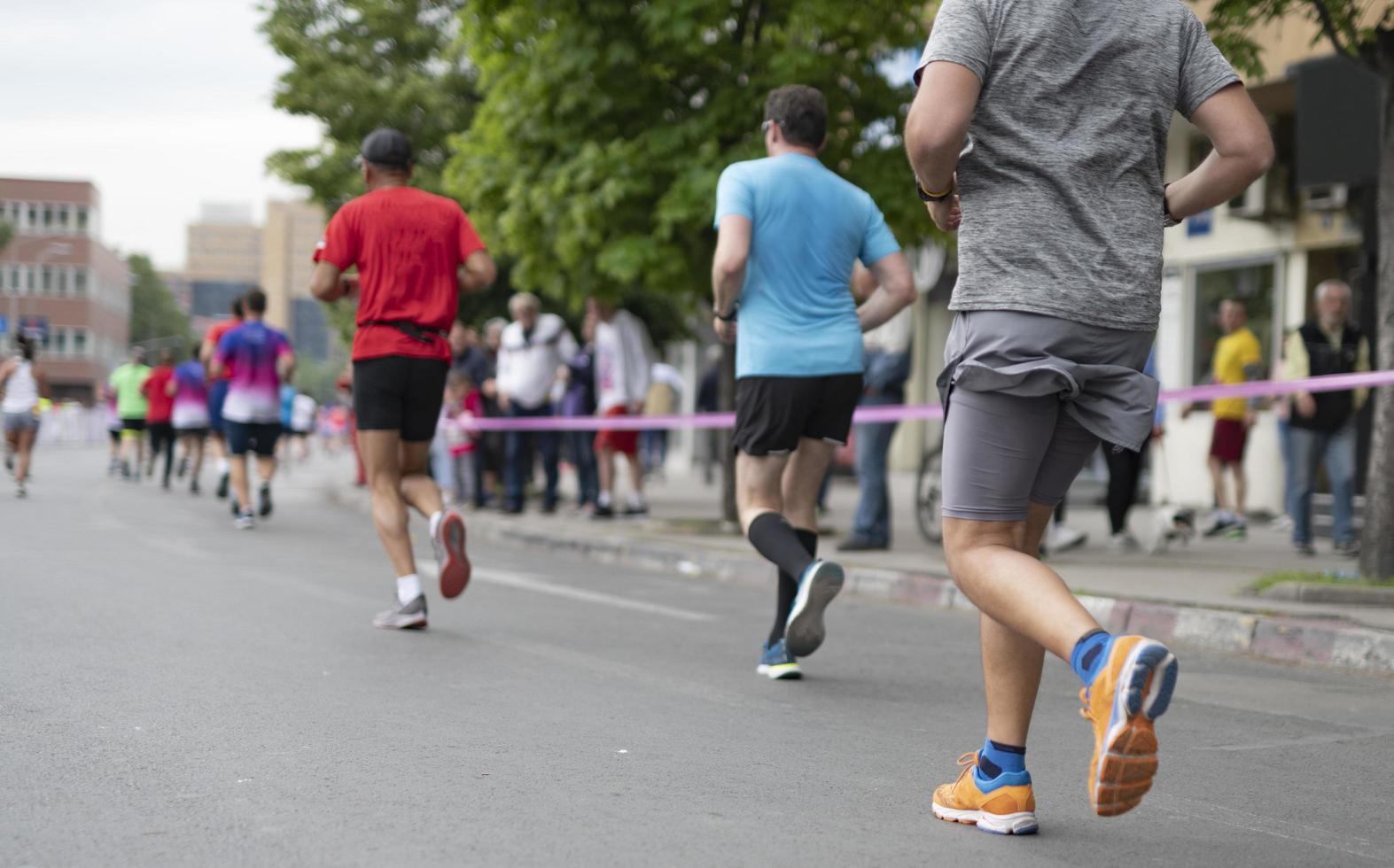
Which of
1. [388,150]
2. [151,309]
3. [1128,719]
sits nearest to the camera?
[1128,719]

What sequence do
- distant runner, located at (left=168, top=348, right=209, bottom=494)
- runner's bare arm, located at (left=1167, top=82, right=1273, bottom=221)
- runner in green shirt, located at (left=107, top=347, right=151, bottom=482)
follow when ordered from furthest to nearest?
runner in green shirt, located at (left=107, top=347, right=151, bottom=482), distant runner, located at (left=168, top=348, right=209, bottom=494), runner's bare arm, located at (left=1167, top=82, right=1273, bottom=221)

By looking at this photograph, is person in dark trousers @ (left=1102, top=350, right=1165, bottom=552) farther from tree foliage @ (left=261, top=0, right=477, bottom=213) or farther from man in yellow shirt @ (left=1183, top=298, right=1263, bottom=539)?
tree foliage @ (left=261, top=0, right=477, bottom=213)

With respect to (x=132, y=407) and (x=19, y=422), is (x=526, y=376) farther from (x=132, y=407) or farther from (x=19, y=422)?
(x=132, y=407)

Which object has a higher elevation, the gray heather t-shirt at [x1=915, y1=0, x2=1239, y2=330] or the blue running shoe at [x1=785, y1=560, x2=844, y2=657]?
the gray heather t-shirt at [x1=915, y1=0, x2=1239, y2=330]

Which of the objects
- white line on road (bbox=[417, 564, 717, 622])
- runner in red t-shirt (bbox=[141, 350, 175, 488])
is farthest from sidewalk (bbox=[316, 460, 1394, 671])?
runner in red t-shirt (bbox=[141, 350, 175, 488])

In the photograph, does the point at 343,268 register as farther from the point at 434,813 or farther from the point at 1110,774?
the point at 1110,774

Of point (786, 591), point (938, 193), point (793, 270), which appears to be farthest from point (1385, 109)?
point (938, 193)

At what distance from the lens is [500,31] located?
12008 mm

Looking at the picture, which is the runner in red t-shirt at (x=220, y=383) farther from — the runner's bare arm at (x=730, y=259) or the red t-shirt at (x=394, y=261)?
the runner's bare arm at (x=730, y=259)

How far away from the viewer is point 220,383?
16.6m

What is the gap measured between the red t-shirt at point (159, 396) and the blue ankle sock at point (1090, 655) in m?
20.3

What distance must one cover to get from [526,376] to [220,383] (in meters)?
3.87

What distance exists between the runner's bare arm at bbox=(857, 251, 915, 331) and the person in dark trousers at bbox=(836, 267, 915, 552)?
4.90m

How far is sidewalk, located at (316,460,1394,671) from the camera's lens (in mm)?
6891
